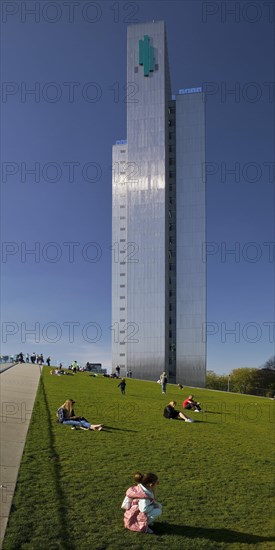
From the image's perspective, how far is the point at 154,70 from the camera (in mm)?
110562

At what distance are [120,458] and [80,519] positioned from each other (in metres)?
5.16

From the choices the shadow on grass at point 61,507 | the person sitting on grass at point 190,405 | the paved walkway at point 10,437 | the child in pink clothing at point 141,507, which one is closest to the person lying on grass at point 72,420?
the paved walkway at point 10,437

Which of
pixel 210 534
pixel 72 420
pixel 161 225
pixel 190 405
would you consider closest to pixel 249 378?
pixel 161 225

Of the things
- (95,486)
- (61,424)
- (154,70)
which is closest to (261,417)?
(61,424)

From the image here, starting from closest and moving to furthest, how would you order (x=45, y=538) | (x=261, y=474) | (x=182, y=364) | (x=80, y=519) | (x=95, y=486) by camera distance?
(x=45, y=538), (x=80, y=519), (x=95, y=486), (x=261, y=474), (x=182, y=364)

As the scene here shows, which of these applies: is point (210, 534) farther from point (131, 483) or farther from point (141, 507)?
point (131, 483)

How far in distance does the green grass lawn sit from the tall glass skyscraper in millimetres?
85030

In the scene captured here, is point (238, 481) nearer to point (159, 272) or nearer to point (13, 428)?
point (13, 428)

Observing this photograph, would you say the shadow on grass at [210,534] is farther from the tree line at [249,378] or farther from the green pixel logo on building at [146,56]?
the green pixel logo on building at [146,56]

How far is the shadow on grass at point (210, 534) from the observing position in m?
9.29

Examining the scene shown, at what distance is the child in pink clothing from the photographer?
A: 9.45 meters

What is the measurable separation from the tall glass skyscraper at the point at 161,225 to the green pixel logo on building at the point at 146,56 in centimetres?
22

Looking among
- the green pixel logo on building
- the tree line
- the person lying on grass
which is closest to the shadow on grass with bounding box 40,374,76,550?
the person lying on grass

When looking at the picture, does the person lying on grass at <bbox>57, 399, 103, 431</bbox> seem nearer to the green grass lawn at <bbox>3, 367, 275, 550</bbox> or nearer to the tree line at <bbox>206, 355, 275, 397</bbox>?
the green grass lawn at <bbox>3, 367, 275, 550</bbox>
